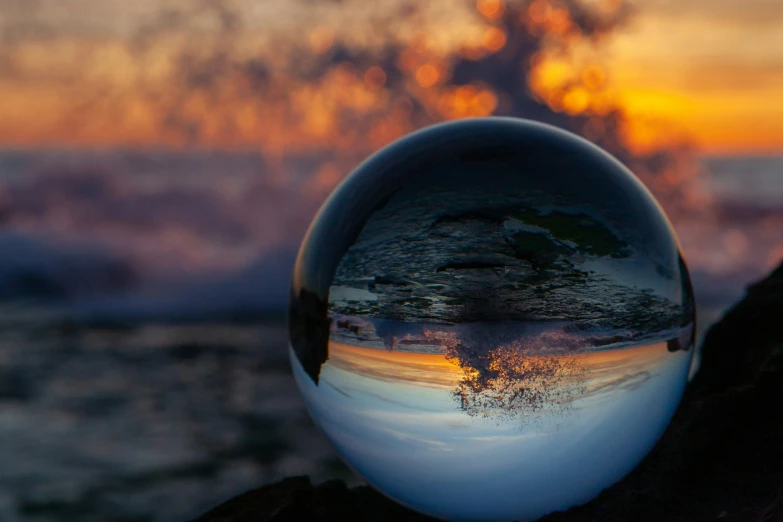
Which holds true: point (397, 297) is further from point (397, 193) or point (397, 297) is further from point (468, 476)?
point (468, 476)

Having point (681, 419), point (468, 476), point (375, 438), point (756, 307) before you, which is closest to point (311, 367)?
point (375, 438)

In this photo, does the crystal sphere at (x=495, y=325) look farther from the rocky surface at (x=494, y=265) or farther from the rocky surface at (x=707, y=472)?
the rocky surface at (x=707, y=472)

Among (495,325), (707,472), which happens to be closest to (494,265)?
(495,325)

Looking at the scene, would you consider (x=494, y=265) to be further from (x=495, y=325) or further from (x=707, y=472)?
(x=707, y=472)

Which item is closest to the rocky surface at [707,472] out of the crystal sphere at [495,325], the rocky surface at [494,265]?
the crystal sphere at [495,325]

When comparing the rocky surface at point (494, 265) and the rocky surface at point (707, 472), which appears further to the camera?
the rocky surface at point (707, 472)

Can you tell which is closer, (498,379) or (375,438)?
(498,379)
